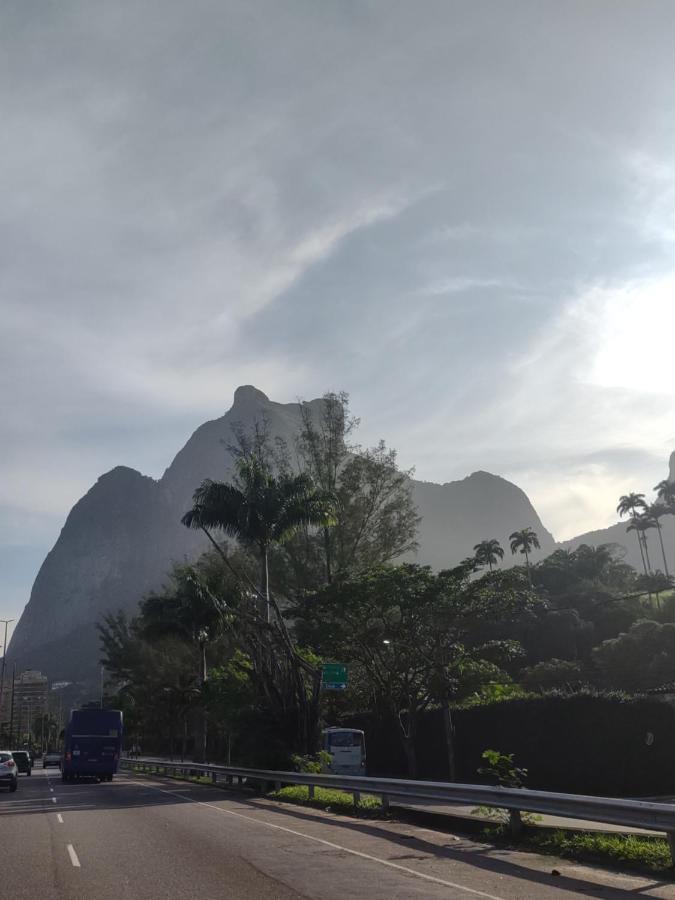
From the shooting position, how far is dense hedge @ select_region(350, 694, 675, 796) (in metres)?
26.5

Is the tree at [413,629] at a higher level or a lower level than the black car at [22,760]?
higher

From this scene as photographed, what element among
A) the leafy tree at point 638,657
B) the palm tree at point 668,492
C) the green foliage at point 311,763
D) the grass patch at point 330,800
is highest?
the palm tree at point 668,492

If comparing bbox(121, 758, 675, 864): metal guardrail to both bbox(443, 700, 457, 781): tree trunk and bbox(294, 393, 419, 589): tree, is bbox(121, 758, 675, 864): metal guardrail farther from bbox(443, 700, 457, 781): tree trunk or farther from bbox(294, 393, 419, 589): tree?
bbox(294, 393, 419, 589): tree

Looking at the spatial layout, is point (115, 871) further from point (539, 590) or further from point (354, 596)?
point (539, 590)

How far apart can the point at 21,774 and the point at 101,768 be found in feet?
59.0

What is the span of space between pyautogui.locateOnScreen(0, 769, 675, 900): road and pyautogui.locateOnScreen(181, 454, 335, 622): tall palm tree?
19.9 m

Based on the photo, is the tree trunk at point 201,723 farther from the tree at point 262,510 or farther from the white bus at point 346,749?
the white bus at point 346,749

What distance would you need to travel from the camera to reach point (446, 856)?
42.0ft

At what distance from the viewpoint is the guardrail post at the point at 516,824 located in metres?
13.8

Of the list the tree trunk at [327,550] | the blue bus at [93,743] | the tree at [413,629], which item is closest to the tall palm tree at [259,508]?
the tree at [413,629]

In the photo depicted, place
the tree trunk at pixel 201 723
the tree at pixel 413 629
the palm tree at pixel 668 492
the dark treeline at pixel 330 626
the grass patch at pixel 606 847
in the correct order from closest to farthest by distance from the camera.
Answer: the grass patch at pixel 606 847 < the dark treeline at pixel 330 626 < the tree at pixel 413 629 < the tree trunk at pixel 201 723 < the palm tree at pixel 668 492

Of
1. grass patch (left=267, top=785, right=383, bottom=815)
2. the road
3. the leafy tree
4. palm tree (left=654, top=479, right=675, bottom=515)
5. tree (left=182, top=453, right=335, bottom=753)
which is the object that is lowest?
grass patch (left=267, top=785, right=383, bottom=815)

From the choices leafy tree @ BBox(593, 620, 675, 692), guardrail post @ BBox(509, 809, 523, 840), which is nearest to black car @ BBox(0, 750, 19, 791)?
guardrail post @ BBox(509, 809, 523, 840)

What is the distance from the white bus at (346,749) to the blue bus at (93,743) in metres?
10.00
